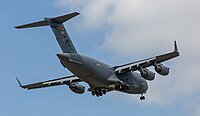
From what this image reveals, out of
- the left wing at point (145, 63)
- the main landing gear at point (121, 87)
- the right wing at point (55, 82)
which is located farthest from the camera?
the right wing at point (55, 82)

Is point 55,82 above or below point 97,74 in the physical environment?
above

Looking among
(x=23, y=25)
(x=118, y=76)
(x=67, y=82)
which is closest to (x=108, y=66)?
(x=118, y=76)

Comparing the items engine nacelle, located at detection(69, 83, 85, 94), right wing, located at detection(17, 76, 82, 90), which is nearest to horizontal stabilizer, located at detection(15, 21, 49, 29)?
right wing, located at detection(17, 76, 82, 90)

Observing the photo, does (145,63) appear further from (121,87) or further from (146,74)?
(121,87)

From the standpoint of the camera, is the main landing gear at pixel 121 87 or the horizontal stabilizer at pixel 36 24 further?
the main landing gear at pixel 121 87

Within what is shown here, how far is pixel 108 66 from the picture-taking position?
56.4 metres

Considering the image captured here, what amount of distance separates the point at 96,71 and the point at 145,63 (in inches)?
162

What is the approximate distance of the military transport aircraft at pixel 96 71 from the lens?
52.3 m

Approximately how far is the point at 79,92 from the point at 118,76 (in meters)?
4.46

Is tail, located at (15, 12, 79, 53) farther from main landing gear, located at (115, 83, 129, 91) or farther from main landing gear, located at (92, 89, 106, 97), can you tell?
main landing gear, located at (92, 89, 106, 97)

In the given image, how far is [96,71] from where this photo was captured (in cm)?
5391

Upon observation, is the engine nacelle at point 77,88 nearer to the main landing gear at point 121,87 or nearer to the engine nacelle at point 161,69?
the main landing gear at point 121,87

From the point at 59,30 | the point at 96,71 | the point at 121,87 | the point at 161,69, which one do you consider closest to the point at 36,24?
the point at 59,30

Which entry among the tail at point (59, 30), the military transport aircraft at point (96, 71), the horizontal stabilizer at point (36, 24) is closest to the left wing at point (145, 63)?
the military transport aircraft at point (96, 71)
